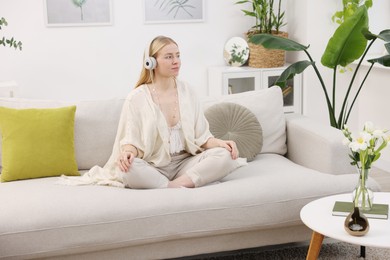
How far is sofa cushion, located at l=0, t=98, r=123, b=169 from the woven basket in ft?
7.77

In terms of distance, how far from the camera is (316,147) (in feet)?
11.7

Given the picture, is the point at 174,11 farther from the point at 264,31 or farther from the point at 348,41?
the point at 348,41

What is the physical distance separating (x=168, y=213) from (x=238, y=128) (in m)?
0.86

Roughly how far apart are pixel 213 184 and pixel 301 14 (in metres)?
2.90

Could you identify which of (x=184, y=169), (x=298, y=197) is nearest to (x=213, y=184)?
(x=184, y=169)

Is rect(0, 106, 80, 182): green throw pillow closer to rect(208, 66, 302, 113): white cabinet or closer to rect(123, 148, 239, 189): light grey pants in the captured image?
rect(123, 148, 239, 189): light grey pants

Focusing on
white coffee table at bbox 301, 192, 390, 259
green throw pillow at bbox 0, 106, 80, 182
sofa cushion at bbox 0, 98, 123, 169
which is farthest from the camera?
sofa cushion at bbox 0, 98, 123, 169

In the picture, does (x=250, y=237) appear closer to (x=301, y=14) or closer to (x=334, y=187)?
(x=334, y=187)

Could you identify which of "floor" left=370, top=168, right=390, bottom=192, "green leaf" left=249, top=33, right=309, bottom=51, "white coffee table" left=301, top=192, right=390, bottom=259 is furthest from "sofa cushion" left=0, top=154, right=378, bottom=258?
"floor" left=370, top=168, right=390, bottom=192

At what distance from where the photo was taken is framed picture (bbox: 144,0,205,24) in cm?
572

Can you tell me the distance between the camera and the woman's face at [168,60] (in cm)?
346

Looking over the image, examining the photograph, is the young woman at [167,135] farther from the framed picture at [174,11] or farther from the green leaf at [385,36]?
the framed picture at [174,11]

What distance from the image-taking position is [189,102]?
11.6ft

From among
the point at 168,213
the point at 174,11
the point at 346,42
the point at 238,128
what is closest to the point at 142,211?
the point at 168,213
